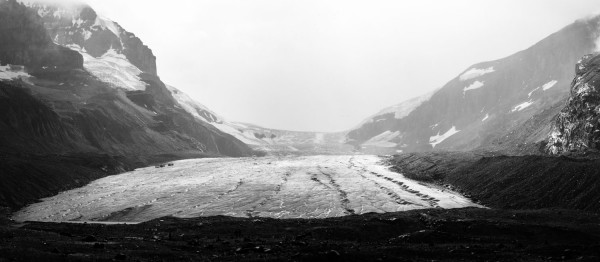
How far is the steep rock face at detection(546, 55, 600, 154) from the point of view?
119600 millimetres

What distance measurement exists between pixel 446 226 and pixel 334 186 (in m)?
51.7

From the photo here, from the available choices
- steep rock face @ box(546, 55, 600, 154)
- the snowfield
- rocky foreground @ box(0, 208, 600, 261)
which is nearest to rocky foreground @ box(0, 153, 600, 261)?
rocky foreground @ box(0, 208, 600, 261)

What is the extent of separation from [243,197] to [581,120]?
9054 cm

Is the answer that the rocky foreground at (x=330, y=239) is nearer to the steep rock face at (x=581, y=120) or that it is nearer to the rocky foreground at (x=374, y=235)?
the rocky foreground at (x=374, y=235)

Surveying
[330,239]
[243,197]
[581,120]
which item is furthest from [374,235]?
[581,120]

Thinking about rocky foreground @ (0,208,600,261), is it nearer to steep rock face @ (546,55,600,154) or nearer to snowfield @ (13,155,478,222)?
snowfield @ (13,155,478,222)

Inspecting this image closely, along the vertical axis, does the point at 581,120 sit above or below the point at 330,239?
above

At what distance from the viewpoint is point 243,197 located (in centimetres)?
8912

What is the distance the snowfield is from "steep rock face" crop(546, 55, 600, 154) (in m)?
44.4

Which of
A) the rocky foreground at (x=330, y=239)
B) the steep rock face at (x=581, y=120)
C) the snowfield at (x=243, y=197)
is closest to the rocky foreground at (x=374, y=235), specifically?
the rocky foreground at (x=330, y=239)

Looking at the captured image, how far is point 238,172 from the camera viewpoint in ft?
443

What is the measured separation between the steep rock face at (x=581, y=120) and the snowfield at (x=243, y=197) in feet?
146

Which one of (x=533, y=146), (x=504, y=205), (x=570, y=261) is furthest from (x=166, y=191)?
(x=533, y=146)

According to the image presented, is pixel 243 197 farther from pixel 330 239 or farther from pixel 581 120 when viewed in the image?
pixel 581 120
